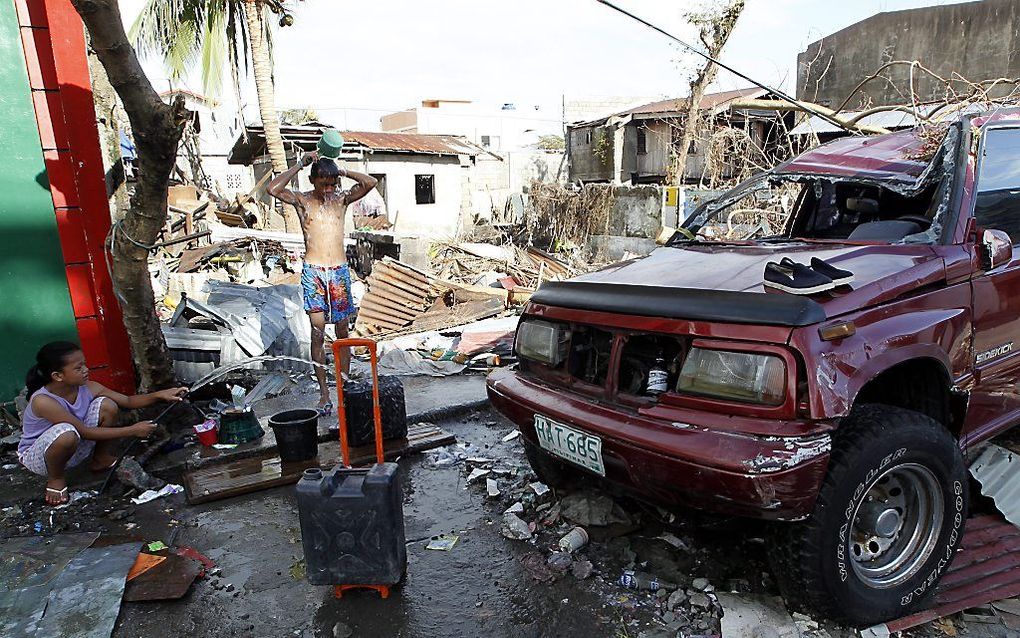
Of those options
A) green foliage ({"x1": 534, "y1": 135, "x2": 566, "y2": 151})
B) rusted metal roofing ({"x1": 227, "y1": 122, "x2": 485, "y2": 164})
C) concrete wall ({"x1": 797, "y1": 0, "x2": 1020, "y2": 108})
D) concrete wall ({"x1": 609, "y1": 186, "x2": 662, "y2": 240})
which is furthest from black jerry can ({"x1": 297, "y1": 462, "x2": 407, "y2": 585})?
green foliage ({"x1": 534, "y1": 135, "x2": 566, "y2": 151})

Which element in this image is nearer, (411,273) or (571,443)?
(571,443)

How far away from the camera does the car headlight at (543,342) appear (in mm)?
2992

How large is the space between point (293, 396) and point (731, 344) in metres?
4.54

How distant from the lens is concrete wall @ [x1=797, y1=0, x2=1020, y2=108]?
1542 centimetres

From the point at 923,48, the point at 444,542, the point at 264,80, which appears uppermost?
the point at 923,48

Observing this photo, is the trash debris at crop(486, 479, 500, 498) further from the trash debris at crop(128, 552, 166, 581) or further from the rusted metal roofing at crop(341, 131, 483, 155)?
the rusted metal roofing at crop(341, 131, 483, 155)

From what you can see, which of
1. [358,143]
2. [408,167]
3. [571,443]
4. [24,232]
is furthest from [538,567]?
[408,167]

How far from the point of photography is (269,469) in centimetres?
405

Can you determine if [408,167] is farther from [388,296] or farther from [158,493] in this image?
[158,493]

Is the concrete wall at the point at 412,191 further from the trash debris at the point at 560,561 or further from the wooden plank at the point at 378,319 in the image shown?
the trash debris at the point at 560,561

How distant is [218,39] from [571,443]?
48.2 feet

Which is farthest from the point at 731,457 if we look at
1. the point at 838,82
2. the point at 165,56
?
the point at 838,82

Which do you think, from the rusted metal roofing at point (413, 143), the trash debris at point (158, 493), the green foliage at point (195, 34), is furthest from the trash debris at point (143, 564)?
the rusted metal roofing at point (413, 143)

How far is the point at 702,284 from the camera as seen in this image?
8.50 ft
